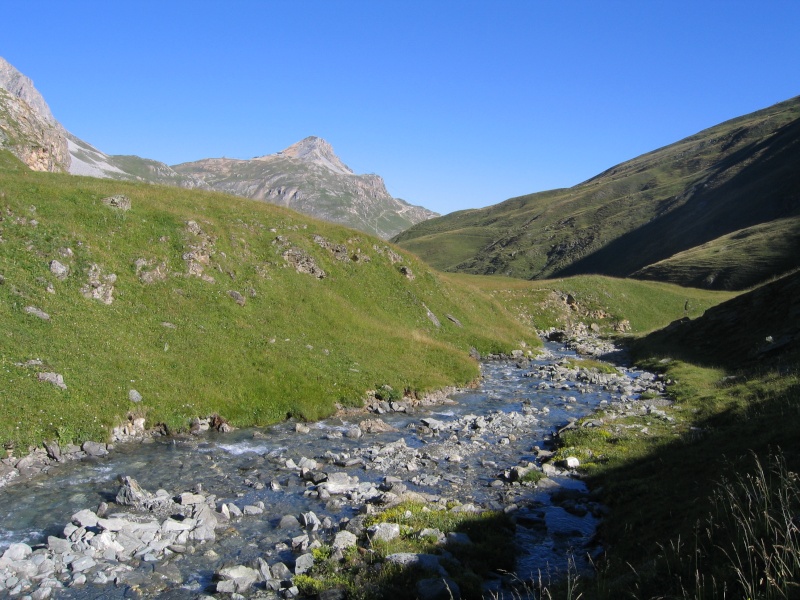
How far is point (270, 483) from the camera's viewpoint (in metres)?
19.8

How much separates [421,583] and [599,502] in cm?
877

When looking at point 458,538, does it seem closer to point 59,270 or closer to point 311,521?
point 311,521

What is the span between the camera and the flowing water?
582 inches

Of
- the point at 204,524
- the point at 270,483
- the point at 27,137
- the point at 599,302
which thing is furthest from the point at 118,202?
the point at 599,302

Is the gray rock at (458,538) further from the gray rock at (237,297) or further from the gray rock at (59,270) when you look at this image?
the gray rock at (59,270)

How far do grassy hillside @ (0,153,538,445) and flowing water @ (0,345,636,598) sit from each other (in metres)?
2.38

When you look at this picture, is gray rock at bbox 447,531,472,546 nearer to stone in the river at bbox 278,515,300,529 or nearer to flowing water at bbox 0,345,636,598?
flowing water at bbox 0,345,636,598

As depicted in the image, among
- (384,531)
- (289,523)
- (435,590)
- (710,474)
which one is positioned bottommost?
(710,474)

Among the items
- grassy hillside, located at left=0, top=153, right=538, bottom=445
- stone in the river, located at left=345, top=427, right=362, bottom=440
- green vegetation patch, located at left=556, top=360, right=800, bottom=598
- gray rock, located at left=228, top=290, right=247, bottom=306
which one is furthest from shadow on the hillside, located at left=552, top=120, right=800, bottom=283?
stone in the river, located at left=345, top=427, right=362, bottom=440

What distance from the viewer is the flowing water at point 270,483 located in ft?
48.5

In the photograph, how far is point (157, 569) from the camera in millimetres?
13664

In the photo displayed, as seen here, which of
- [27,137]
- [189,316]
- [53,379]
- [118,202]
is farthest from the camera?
[27,137]

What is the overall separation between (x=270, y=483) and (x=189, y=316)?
17152 mm

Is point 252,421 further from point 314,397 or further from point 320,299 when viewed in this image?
point 320,299
